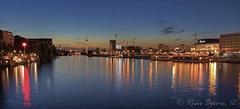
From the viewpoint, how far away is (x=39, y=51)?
4668 inches

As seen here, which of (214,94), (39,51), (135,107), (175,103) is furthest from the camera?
(39,51)

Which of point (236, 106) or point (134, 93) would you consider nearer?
point (236, 106)

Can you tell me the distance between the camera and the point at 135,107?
18.8 m

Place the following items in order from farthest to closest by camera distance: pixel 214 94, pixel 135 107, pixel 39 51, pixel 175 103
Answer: pixel 39 51, pixel 214 94, pixel 175 103, pixel 135 107

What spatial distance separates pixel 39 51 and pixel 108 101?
363ft

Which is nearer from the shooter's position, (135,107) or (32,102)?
(135,107)

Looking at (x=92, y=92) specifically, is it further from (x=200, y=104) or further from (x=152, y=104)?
(x=200, y=104)

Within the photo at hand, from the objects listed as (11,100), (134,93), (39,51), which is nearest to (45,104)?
(11,100)

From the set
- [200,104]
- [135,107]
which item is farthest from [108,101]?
[200,104]

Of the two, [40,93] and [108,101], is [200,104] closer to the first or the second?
[108,101]

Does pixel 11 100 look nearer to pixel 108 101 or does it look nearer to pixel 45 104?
pixel 45 104

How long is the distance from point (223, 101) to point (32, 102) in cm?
2231

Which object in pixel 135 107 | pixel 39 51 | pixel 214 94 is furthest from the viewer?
pixel 39 51

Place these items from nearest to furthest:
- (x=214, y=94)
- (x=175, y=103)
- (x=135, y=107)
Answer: (x=135, y=107), (x=175, y=103), (x=214, y=94)
